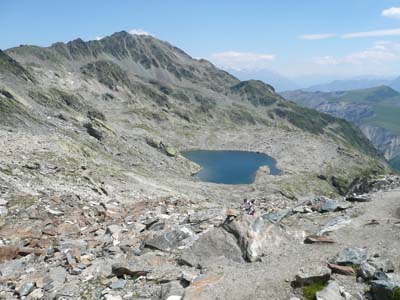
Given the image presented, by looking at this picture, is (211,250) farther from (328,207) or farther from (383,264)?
(328,207)

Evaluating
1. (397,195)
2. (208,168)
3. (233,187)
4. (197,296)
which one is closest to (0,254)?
(197,296)

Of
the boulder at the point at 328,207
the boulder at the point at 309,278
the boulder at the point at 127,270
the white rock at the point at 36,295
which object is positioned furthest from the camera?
the boulder at the point at 328,207

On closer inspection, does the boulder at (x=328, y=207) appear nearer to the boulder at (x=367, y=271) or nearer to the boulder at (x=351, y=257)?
the boulder at (x=351, y=257)

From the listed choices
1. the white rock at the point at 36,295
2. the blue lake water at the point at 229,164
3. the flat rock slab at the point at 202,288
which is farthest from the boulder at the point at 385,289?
the blue lake water at the point at 229,164

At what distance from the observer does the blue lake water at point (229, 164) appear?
115m

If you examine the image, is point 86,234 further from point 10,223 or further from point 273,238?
point 273,238

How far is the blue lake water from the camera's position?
11474 centimetres

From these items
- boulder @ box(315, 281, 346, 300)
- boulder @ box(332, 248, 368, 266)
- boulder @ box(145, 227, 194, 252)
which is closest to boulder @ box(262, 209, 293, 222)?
boulder @ box(145, 227, 194, 252)

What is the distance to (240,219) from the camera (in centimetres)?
2050

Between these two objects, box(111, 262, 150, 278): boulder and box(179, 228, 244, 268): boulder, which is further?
box(179, 228, 244, 268): boulder

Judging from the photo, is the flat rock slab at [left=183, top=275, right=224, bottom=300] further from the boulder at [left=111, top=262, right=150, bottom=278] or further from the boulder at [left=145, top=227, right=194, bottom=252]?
the boulder at [left=145, top=227, right=194, bottom=252]

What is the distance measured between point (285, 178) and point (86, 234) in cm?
7997

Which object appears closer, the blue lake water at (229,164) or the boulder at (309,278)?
the boulder at (309,278)

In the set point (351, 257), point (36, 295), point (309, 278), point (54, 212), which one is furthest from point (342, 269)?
point (54, 212)
